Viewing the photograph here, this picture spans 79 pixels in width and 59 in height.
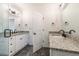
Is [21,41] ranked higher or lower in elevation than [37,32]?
lower

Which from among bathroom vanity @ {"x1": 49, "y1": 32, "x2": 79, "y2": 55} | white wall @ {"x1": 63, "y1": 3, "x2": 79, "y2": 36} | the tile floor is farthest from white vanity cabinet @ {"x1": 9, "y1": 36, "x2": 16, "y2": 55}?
white wall @ {"x1": 63, "y1": 3, "x2": 79, "y2": 36}

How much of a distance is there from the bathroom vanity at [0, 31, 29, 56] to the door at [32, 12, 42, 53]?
0.17 meters

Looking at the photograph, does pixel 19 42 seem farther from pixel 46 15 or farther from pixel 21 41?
pixel 46 15

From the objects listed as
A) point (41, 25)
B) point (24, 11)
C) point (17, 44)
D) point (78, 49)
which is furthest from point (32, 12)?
point (78, 49)

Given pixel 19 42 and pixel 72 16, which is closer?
pixel 72 16

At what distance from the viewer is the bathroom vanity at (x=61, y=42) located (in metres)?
1.79

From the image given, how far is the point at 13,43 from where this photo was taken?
2.14m

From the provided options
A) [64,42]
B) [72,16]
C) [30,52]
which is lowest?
[30,52]

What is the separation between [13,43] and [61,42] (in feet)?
3.25

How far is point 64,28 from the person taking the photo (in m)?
2.07

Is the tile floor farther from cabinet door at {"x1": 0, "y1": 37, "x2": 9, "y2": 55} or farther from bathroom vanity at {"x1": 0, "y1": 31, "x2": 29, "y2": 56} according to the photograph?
cabinet door at {"x1": 0, "y1": 37, "x2": 9, "y2": 55}

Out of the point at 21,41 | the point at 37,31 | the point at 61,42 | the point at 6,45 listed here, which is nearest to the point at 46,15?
the point at 37,31

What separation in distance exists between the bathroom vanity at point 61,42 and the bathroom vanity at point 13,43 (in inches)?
20.5

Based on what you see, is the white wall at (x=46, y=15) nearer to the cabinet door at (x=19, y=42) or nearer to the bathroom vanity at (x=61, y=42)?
the bathroom vanity at (x=61, y=42)
